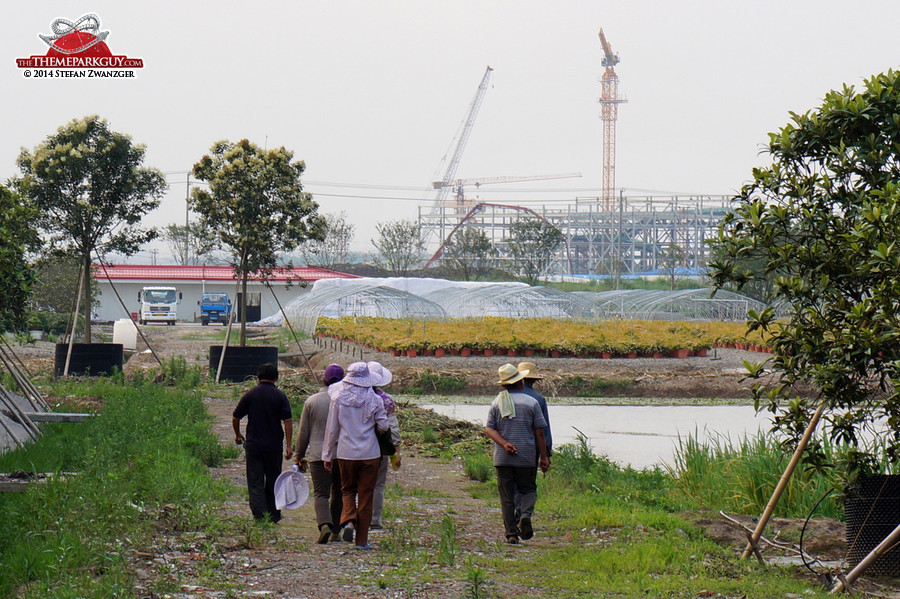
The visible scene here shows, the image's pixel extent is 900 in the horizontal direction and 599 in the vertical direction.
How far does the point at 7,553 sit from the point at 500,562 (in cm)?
322

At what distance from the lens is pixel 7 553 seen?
588 cm

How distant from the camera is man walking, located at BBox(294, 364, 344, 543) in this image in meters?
8.16

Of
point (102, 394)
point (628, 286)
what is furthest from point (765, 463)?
point (628, 286)

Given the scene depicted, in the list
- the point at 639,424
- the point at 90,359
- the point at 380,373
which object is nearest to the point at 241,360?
the point at 90,359

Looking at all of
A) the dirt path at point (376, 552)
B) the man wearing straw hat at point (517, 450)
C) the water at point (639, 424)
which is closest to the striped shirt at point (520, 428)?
the man wearing straw hat at point (517, 450)

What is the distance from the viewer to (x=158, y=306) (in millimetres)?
57188

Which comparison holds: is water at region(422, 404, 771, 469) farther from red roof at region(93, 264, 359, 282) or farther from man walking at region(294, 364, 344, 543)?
red roof at region(93, 264, 359, 282)

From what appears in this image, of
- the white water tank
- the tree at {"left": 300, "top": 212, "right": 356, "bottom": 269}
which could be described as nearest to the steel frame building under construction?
the tree at {"left": 300, "top": 212, "right": 356, "bottom": 269}

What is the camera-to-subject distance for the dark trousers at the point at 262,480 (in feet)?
27.9

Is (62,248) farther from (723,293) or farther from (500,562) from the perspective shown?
(723,293)

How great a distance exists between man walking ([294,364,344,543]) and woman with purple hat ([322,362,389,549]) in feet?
0.94

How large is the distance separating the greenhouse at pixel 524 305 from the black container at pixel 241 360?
2095 centimetres

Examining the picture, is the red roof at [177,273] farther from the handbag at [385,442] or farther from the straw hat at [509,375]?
the handbag at [385,442]

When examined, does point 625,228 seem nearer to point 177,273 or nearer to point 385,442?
point 177,273
